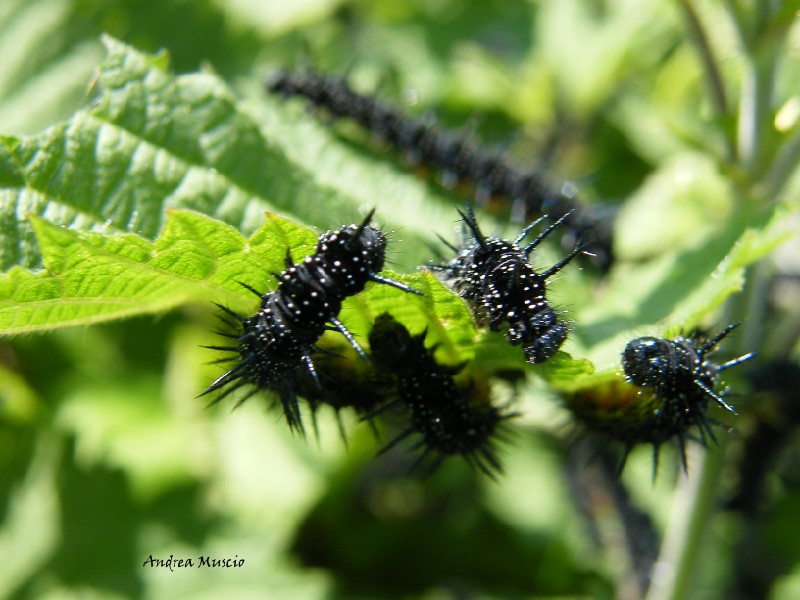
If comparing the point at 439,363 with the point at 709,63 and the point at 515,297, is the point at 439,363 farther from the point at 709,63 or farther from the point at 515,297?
the point at 709,63

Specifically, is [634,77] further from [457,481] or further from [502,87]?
[457,481]

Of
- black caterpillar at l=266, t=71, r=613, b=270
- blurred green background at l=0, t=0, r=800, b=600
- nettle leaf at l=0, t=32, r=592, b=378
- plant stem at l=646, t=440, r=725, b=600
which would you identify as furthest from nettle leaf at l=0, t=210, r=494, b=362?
black caterpillar at l=266, t=71, r=613, b=270

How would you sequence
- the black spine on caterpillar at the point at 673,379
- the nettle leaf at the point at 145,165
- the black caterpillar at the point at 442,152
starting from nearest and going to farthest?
the black spine on caterpillar at the point at 673,379
the nettle leaf at the point at 145,165
the black caterpillar at the point at 442,152

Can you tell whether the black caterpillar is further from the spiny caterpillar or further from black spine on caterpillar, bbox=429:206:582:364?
black spine on caterpillar, bbox=429:206:582:364

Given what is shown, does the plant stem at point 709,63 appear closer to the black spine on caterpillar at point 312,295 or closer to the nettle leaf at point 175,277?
the nettle leaf at point 175,277

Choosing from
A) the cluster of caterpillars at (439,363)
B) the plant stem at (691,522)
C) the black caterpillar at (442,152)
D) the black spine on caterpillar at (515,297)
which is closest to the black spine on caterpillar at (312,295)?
the cluster of caterpillars at (439,363)

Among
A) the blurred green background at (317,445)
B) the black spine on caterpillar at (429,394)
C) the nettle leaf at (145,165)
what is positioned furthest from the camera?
the blurred green background at (317,445)

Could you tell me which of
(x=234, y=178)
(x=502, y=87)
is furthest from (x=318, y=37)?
(x=234, y=178)

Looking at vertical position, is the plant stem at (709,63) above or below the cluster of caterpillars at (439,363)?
above
